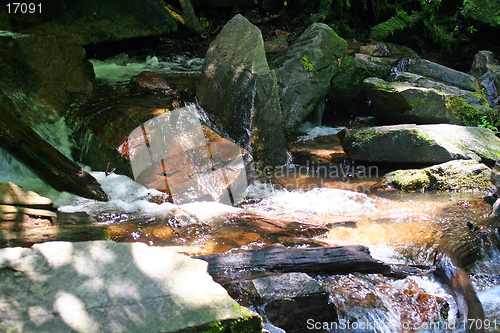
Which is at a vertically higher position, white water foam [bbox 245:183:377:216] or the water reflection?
the water reflection

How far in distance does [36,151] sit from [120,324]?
277 cm

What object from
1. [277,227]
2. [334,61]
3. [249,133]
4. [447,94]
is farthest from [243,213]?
[447,94]

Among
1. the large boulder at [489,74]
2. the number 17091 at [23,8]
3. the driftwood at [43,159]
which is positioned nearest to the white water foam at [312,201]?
the driftwood at [43,159]

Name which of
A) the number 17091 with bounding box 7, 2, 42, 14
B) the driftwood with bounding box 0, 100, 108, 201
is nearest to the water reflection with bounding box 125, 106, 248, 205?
the driftwood with bounding box 0, 100, 108, 201

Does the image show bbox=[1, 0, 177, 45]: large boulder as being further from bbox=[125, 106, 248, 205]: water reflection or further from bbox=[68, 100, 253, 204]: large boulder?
bbox=[125, 106, 248, 205]: water reflection

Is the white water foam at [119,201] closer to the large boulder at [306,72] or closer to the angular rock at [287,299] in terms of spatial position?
the angular rock at [287,299]

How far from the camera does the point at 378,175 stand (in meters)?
5.34

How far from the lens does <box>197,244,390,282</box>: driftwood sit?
2432 mm

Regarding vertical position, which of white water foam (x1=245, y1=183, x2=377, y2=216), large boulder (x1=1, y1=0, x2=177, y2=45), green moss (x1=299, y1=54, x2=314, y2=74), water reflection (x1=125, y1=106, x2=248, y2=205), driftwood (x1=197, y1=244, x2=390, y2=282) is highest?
large boulder (x1=1, y1=0, x2=177, y2=45)

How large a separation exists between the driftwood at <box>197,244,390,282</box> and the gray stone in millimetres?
6359

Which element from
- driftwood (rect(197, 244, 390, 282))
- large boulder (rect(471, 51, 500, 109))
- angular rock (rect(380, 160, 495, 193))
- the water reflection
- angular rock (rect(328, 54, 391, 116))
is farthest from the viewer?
large boulder (rect(471, 51, 500, 109))

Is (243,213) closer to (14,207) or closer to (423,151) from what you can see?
(14,207)

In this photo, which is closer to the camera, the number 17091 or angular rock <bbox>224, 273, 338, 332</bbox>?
angular rock <bbox>224, 273, 338, 332</bbox>

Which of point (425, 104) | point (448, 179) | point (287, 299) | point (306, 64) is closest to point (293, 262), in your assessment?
point (287, 299)
